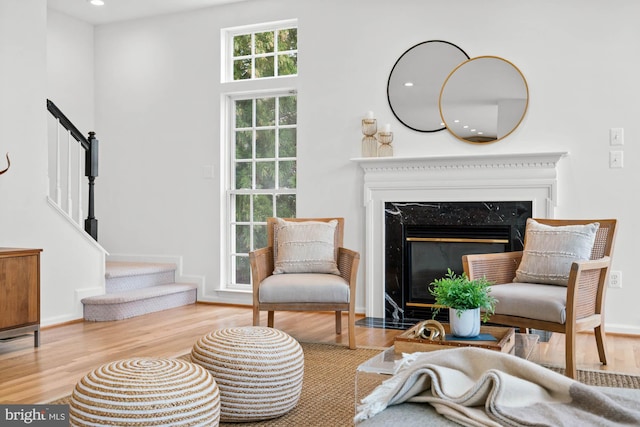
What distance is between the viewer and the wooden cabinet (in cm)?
379

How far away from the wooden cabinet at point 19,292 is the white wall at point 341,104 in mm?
2024

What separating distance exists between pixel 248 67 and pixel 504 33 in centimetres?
239

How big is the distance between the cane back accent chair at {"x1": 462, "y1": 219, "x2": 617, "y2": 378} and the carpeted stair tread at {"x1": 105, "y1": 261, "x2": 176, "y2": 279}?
304 centimetres

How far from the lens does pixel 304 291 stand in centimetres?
389

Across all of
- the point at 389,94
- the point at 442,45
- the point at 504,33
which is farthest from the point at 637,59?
the point at 389,94

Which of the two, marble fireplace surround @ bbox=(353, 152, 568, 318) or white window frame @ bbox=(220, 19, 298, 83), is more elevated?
white window frame @ bbox=(220, 19, 298, 83)

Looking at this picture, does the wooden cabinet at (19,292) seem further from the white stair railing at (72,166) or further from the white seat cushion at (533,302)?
the white seat cushion at (533,302)

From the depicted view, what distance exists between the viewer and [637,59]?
14.4 ft

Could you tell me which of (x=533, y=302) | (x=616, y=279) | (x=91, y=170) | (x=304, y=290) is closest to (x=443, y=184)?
(x=616, y=279)

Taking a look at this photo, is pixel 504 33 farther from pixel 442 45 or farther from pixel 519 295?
pixel 519 295

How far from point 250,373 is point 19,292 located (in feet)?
6.96

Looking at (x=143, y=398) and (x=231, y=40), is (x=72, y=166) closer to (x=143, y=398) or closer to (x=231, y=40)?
(x=231, y=40)

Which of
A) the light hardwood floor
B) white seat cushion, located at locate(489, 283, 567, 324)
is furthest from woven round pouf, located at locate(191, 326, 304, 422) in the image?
white seat cushion, located at locate(489, 283, 567, 324)

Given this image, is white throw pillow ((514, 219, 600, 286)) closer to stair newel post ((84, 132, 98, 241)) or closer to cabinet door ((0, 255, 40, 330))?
cabinet door ((0, 255, 40, 330))
